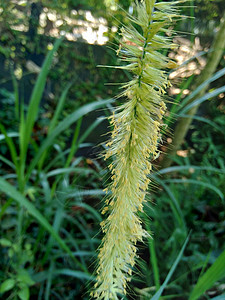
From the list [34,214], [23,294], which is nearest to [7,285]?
[23,294]

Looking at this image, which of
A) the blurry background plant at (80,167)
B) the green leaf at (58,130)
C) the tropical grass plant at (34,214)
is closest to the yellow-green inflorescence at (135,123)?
the blurry background plant at (80,167)

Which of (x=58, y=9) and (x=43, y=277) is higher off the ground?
(x=58, y=9)

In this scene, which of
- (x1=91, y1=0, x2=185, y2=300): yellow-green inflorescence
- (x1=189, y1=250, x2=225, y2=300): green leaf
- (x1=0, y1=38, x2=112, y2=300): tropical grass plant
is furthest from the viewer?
(x1=0, y1=38, x2=112, y2=300): tropical grass plant

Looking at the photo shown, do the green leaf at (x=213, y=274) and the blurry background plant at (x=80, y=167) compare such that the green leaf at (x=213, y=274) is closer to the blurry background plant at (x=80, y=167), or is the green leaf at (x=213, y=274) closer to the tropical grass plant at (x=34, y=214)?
the blurry background plant at (x=80, y=167)

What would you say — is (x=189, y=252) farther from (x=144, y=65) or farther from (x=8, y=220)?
(x=144, y=65)

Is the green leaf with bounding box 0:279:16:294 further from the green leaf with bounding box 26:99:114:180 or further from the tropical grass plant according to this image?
the green leaf with bounding box 26:99:114:180

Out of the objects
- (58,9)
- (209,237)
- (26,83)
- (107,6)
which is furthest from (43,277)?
(58,9)

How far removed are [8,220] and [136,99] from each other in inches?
45.0

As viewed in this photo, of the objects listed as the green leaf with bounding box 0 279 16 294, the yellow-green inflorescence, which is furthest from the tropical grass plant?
the yellow-green inflorescence

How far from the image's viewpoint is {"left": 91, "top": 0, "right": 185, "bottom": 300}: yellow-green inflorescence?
→ 28 centimetres

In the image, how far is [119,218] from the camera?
1.22ft

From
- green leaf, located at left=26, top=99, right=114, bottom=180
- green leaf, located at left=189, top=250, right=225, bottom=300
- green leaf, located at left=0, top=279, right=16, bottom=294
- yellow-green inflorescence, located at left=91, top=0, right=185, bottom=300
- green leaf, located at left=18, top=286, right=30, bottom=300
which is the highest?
green leaf, located at left=26, top=99, right=114, bottom=180

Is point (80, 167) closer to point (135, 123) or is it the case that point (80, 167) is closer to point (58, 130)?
point (58, 130)

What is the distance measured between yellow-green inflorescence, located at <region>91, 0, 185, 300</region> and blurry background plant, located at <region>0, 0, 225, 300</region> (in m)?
0.05
